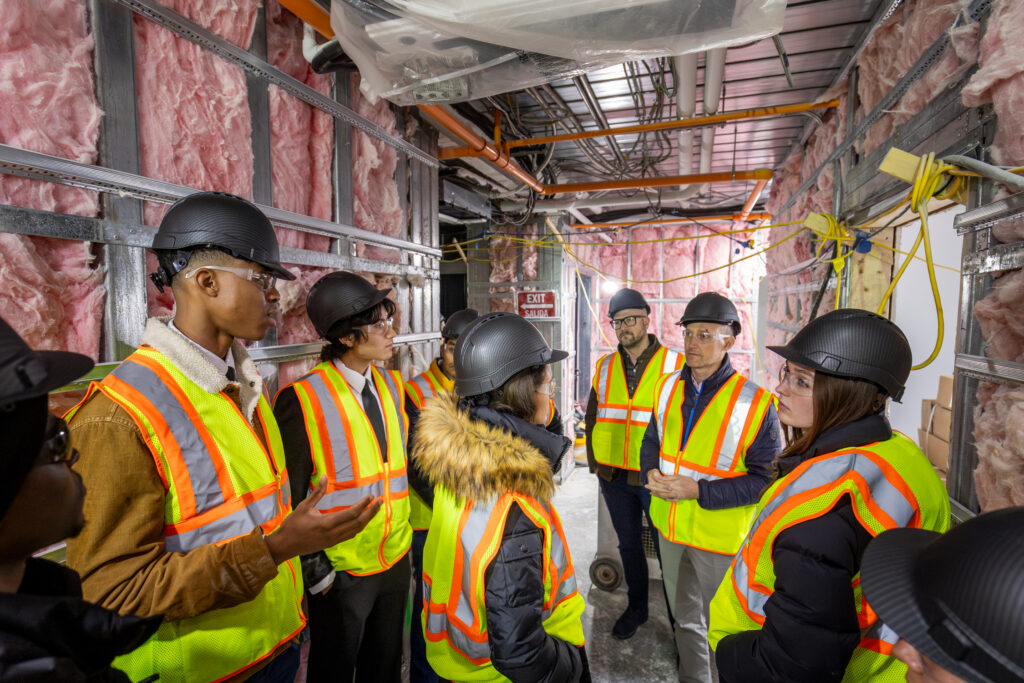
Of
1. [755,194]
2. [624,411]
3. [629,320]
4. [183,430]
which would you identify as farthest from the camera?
[755,194]

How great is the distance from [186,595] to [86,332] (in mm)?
874

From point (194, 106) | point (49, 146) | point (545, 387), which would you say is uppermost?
point (194, 106)

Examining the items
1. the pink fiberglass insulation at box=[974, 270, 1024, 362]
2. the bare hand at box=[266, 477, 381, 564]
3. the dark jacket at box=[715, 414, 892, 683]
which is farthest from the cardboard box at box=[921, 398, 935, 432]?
the bare hand at box=[266, 477, 381, 564]

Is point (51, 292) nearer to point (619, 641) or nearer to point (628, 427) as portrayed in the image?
point (628, 427)

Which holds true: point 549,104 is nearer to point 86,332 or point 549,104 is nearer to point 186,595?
point 86,332

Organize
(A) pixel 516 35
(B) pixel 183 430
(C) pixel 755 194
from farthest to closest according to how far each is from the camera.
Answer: (C) pixel 755 194 < (A) pixel 516 35 < (B) pixel 183 430

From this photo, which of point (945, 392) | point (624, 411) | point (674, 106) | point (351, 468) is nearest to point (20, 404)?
point (351, 468)

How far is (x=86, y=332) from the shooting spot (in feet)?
4.45

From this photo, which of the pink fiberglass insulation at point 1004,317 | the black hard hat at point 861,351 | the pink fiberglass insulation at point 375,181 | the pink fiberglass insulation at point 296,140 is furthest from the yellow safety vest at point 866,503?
the pink fiberglass insulation at point 375,181

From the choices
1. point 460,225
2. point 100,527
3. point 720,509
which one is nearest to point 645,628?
point 720,509

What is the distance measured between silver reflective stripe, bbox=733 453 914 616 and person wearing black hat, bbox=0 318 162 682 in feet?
4.45

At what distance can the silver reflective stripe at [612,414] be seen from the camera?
10.4 ft

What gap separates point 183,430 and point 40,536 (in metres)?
0.52

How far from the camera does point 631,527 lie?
3.01 meters
